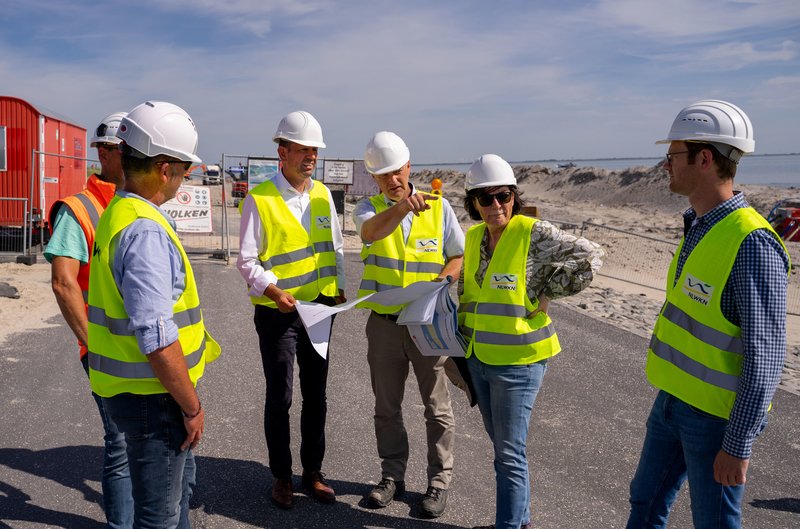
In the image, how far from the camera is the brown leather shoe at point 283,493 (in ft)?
13.4

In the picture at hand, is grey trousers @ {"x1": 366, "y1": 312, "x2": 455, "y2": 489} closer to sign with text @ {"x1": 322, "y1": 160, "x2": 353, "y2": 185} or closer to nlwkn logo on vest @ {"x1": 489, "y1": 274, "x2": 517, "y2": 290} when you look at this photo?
nlwkn logo on vest @ {"x1": 489, "y1": 274, "x2": 517, "y2": 290}

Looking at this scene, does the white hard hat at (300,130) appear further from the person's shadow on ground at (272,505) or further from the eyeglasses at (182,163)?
the person's shadow on ground at (272,505)

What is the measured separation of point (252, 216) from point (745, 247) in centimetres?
271

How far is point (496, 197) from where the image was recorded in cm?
350

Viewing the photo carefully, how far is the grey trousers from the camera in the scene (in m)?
4.12

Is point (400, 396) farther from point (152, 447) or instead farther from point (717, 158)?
point (717, 158)

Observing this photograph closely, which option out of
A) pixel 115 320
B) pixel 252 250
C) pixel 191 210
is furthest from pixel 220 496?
pixel 191 210

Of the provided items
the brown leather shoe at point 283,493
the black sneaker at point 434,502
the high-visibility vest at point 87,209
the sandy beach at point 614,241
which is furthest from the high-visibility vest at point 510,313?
the sandy beach at point 614,241

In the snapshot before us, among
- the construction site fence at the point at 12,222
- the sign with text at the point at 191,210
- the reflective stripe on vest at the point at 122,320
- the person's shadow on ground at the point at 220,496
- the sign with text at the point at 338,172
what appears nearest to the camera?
the reflective stripe on vest at the point at 122,320

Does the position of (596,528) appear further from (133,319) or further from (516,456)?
(133,319)

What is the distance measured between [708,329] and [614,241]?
63.8 ft

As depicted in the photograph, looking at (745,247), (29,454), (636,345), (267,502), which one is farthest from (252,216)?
(636,345)

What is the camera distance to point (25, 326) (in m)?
8.30

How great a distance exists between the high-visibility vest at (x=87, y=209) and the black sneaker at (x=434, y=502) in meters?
2.09
